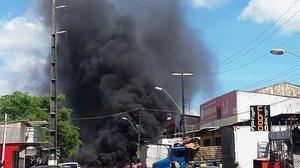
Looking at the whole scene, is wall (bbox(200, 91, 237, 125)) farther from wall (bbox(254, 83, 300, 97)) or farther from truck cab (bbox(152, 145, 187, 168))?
truck cab (bbox(152, 145, 187, 168))

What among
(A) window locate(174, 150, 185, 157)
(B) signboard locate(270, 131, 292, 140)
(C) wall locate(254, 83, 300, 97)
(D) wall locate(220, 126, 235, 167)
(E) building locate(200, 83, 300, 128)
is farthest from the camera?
(C) wall locate(254, 83, 300, 97)

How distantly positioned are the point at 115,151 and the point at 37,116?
1850 centimetres

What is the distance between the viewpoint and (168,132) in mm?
79938

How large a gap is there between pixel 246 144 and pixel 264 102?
31192 mm

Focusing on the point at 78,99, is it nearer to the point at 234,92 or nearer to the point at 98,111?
the point at 98,111

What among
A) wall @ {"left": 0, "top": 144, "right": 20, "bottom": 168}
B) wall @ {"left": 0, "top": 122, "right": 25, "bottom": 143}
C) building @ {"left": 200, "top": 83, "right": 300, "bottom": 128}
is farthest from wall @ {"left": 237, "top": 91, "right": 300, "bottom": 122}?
wall @ {"left": 0, "top": 144, "right": 20, "bottom": 168}

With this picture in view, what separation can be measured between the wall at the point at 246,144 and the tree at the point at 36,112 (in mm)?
32447

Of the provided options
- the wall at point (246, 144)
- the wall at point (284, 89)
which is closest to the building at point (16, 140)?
the wall at point (246, 144)

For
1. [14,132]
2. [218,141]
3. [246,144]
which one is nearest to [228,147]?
[246,144]

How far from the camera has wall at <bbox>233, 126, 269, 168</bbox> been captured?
2552 centimetres

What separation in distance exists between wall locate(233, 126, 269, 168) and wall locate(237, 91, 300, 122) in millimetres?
27158

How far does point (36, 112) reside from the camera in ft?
182

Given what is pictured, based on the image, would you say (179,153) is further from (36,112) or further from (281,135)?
(36,112)

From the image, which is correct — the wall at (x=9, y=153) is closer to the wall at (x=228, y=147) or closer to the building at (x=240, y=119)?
the building at (x=240, y=119)
